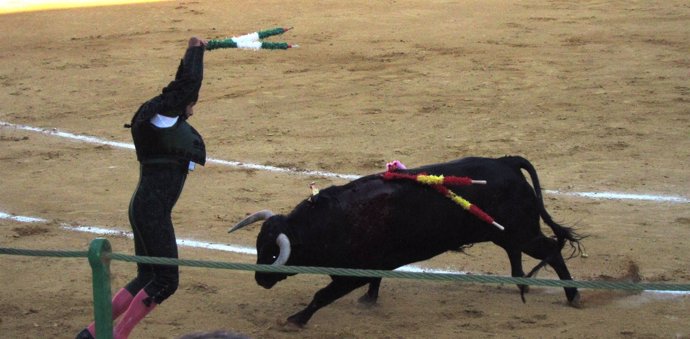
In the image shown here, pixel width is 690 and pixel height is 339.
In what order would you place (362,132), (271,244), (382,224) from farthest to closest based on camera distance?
(362,132), (382,224), (271,244)

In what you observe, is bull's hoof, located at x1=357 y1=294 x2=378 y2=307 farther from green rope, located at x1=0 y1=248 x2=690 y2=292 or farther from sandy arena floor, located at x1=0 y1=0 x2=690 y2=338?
green rope, located at x1=0 y1=248 x2=690 y2=292

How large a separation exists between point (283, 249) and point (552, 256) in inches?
70.3

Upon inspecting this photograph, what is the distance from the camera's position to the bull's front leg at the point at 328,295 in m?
6.49

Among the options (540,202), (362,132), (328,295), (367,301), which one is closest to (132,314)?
(328,295)

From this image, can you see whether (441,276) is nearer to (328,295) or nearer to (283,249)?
(283,249)

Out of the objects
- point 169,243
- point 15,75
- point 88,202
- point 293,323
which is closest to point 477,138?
point 88,202

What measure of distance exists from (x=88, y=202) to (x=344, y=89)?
4.05m

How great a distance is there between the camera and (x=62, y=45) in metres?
15.0

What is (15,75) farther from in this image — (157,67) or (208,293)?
(208,293)

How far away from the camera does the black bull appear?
6.44 m

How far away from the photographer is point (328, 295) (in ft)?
21.4

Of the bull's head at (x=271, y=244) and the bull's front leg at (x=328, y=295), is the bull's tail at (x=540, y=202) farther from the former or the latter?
the bull's head at (x=271, y=244)

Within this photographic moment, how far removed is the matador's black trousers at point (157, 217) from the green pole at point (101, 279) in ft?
3.77

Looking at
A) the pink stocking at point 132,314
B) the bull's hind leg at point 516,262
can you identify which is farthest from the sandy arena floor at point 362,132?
the pink stocking at point 132,314
